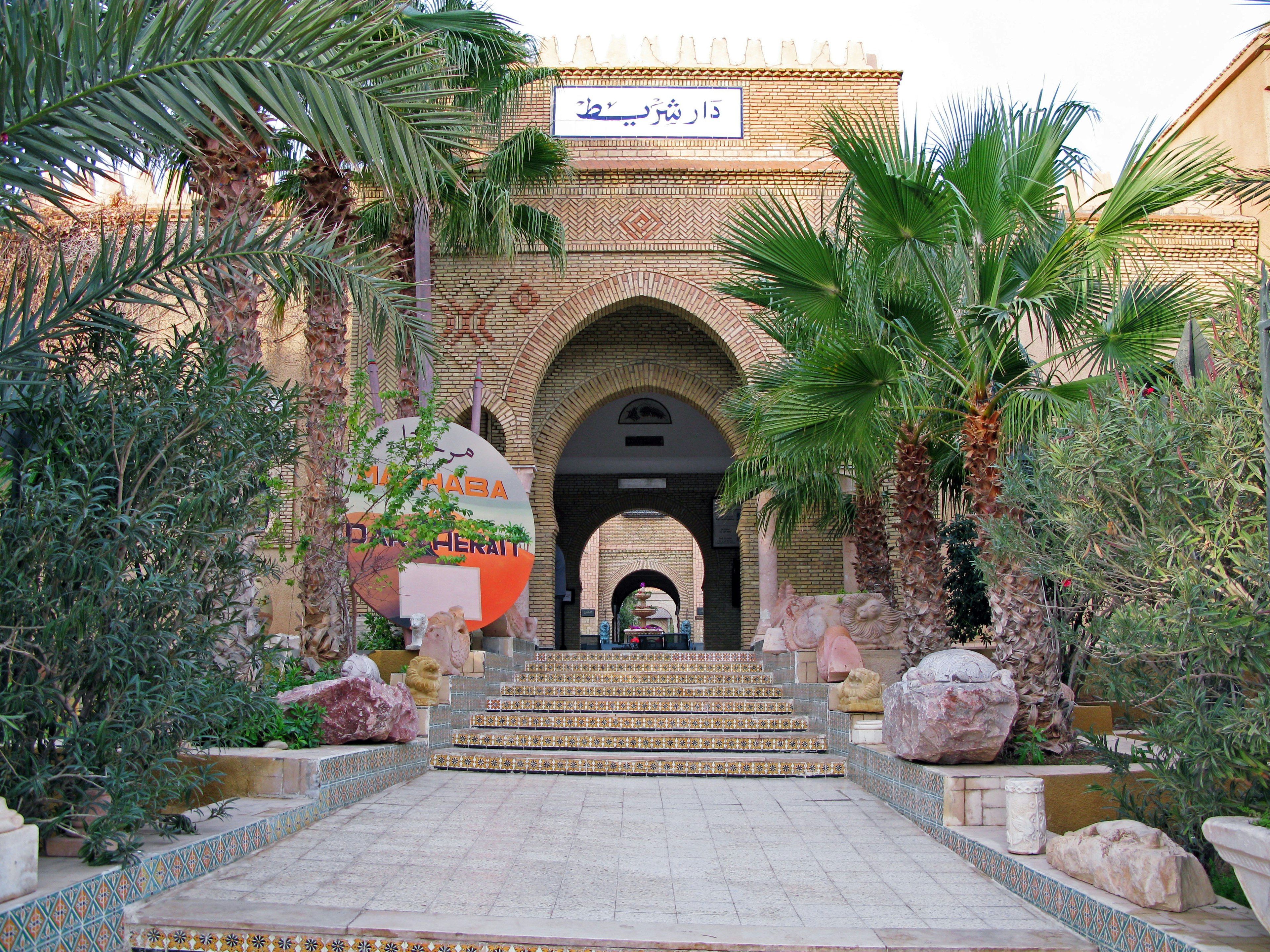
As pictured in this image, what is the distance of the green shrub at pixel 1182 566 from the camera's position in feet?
11.1

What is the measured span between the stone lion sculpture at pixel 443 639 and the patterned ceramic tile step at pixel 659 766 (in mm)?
1180

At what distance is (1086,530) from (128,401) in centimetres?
392

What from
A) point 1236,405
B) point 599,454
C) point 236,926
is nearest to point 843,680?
point 1236,405

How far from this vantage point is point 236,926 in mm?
3557

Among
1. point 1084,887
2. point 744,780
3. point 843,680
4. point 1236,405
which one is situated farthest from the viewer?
point 843,680

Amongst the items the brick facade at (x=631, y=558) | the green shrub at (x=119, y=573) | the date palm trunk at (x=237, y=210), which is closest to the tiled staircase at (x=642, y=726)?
the date palm trunk at (x=237, y=210)

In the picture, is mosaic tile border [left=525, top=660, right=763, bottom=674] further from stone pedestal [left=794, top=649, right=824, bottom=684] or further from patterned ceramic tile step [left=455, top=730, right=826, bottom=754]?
patterned ceramic tile step [left=455, top=730, right=826, bottom=754]

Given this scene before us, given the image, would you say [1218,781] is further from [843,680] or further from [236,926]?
[843,680]

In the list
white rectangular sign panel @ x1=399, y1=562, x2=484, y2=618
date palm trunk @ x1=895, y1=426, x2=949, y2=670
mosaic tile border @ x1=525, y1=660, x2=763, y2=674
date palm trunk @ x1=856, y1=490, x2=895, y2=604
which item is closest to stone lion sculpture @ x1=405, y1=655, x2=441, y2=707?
white rectangular sign panel @ x1=399, y1=562, x2=484, y2=618

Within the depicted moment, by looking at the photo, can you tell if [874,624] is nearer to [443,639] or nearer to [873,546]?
[873,546]

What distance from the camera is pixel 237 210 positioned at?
17.7ft

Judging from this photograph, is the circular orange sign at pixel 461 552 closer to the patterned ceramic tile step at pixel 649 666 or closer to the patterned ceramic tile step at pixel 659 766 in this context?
the patterned ceramic tile step at pixel 649 666

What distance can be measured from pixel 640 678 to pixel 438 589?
2240 millimetres

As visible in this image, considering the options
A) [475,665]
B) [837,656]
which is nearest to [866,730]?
[837,656]
